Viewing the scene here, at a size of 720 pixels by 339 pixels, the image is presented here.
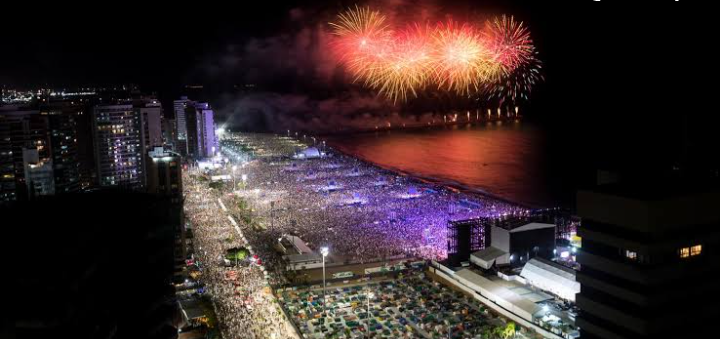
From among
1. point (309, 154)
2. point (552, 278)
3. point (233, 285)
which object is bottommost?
point (233, 285)

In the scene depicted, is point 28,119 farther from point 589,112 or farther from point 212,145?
point 589,112

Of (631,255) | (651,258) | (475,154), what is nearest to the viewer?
(651,258)

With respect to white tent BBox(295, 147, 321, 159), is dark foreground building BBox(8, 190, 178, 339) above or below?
above

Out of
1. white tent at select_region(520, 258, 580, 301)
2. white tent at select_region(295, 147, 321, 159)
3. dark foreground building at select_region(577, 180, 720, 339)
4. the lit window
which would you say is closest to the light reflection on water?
white tent at select_region(295, 147, 321, 159)

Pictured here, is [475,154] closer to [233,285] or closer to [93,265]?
[233,285]

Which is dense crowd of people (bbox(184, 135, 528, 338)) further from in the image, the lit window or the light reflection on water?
the lit window

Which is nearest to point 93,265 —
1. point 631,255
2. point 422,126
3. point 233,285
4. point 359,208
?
point 631,255

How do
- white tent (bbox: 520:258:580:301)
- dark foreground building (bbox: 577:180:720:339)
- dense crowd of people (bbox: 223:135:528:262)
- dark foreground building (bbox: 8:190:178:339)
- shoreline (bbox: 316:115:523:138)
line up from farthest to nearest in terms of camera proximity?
shoreline (bbox: 316:115:523:138) → dense crowd of people (bbox: 223:135:528:262) → white tent (bbox: 520:258:580:301) → dark foreground building (bbox: 577:180:720:339) → dark foreground building (bbox: 8:190:178:339)
